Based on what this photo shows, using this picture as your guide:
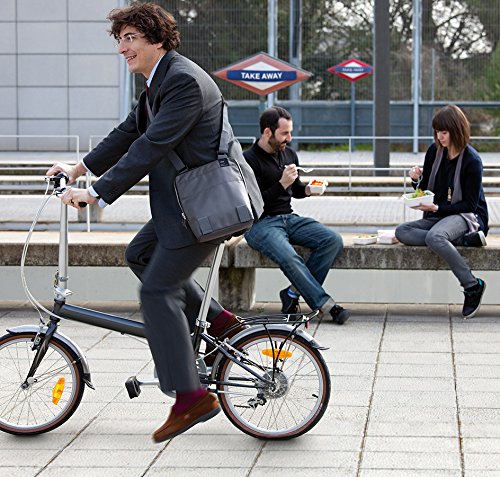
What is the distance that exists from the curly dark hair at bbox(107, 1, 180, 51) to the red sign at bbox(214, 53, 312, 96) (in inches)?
602

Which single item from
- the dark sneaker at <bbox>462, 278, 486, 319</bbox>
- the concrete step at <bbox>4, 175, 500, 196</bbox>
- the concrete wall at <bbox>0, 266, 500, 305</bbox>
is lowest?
the concrete wall at <bbox>0, 266, 500, 305</bbox>

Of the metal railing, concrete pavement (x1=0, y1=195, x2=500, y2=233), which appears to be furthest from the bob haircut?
the metal railing

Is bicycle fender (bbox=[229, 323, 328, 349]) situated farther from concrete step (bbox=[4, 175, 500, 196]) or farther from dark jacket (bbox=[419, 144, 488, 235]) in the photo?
concrete step (bbox=[4, 175, 500, 196])

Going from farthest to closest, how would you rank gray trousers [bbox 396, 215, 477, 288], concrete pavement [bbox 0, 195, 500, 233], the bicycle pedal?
concrete pavement [bbox 0, 195, 500, 233] < gray trousers [bbox 396, 215, 477, 288] < the bicycle pedal

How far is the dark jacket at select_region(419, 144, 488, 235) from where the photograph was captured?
7.90 m

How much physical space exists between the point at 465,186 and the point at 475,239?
1.16 ft

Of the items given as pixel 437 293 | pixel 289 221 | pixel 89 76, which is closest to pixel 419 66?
pixel 89 76

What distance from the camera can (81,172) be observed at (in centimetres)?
509

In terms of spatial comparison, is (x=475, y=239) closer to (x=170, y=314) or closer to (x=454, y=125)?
(x=454, y=125)

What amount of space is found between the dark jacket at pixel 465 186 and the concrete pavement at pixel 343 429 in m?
1.09

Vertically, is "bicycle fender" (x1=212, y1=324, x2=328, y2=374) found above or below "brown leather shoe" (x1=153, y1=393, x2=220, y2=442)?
above

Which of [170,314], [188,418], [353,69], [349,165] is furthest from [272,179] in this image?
[353,69]

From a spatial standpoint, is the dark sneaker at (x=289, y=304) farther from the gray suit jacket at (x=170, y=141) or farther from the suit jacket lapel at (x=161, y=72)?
the suit jacket lapel at (x=161, y=72)

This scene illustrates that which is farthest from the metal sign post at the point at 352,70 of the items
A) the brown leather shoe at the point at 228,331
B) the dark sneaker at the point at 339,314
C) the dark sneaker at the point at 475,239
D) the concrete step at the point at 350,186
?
the brown leather shoe at the point at 228,331
